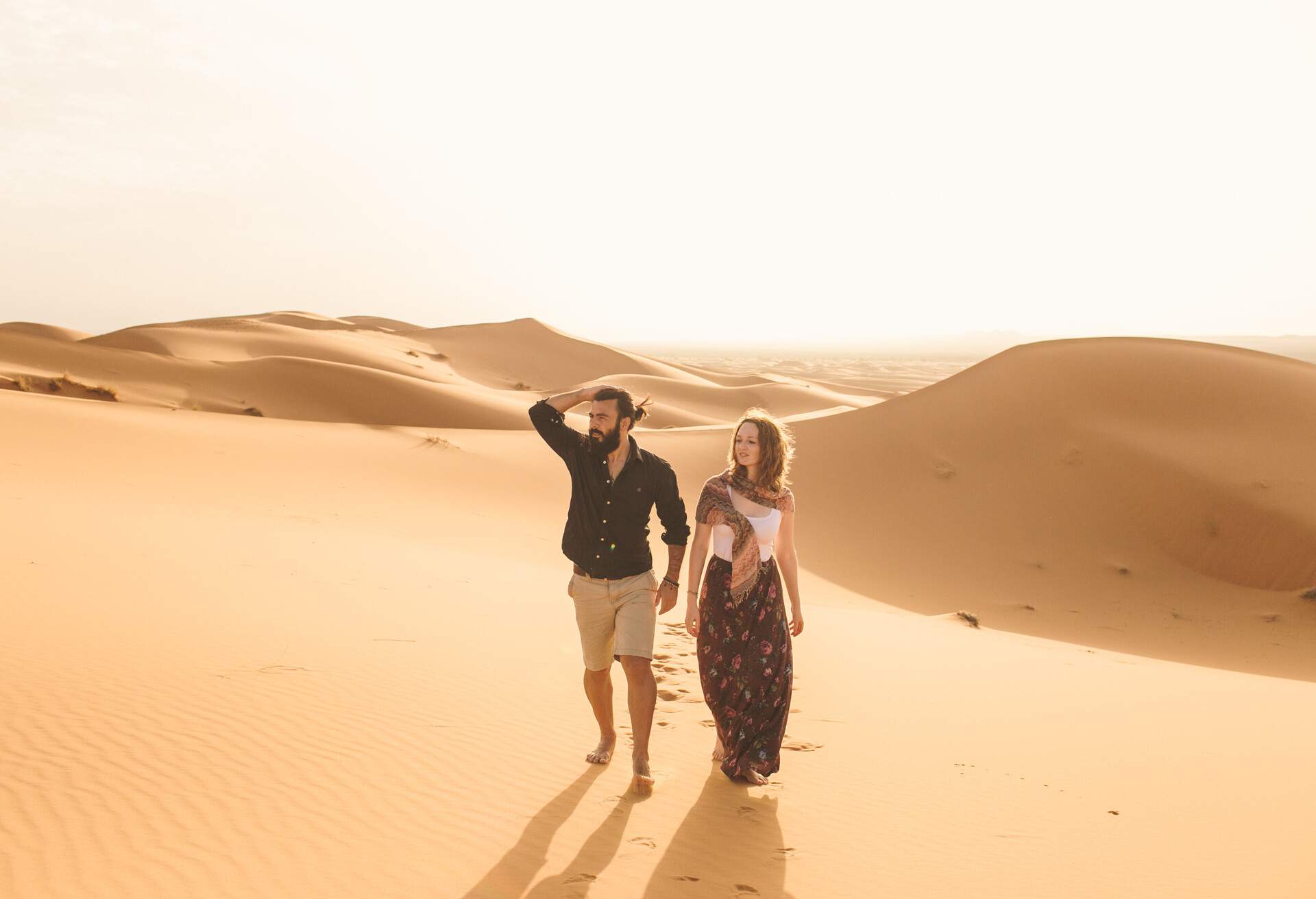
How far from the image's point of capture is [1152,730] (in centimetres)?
636

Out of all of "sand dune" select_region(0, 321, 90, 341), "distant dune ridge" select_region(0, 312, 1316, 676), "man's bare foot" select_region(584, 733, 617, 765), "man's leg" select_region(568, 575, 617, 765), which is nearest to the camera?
"man's leg" select_region(568, 575, 617, 765)

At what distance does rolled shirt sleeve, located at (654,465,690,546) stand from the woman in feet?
0.63

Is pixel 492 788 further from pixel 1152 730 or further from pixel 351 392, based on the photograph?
pixel 351 392

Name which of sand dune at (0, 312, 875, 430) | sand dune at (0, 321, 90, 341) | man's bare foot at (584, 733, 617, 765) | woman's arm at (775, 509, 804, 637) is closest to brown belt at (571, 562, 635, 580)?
woman's arm at (775, 509, 804, 637)

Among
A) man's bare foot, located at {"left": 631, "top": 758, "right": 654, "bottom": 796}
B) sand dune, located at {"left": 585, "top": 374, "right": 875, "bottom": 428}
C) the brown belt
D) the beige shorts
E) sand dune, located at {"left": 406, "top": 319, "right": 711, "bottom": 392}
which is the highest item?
sand dune, located at {"left": 406, "top": 319, "right": 711, "bottom": 392}

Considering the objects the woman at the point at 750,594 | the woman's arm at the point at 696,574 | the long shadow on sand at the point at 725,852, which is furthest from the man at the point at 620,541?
the long shadow on sand at the point at 725,852

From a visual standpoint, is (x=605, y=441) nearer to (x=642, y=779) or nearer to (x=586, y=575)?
(x=586, y=575)

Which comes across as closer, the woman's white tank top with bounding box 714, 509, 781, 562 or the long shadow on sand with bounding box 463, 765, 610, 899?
the long shadow on sand with bounding box 463, 765, 610, 899

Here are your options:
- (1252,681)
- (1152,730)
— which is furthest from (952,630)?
(1152,730)

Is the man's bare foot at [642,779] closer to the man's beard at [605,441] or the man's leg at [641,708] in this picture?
the man's leg at [641,708]

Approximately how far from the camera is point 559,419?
4.68m

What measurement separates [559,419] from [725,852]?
2.14m

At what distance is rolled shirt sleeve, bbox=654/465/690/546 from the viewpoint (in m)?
4.51

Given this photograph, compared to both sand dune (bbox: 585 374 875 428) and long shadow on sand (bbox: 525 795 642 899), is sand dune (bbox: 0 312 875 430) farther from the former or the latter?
long shadow on sand (bbox: 525 795 642 899)
